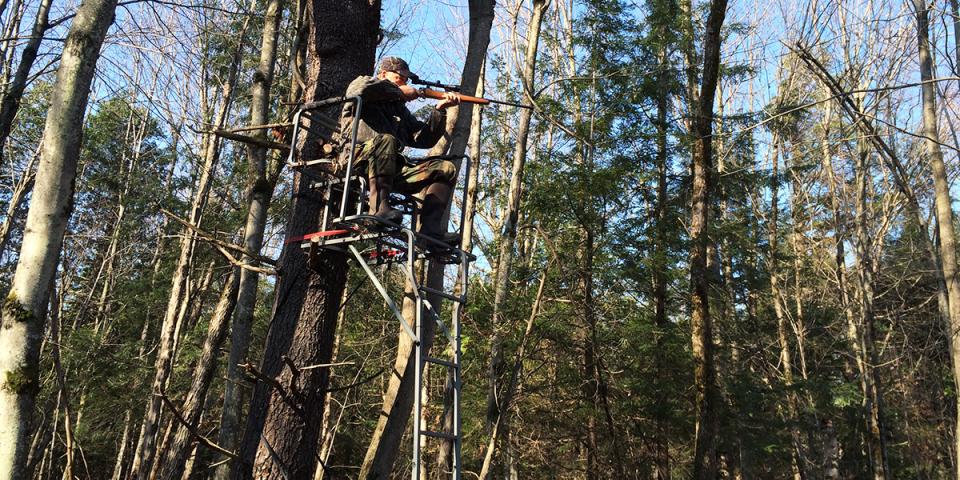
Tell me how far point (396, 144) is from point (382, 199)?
1.31ft

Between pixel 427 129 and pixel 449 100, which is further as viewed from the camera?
pixel 427 129

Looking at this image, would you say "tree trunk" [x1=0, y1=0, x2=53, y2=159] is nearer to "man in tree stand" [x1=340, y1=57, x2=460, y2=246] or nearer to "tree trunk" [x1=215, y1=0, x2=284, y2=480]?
"tree trunk" [x1=215, y1=0, x2=284, y2=480]

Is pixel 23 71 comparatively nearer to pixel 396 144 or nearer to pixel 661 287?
pixel 396 144

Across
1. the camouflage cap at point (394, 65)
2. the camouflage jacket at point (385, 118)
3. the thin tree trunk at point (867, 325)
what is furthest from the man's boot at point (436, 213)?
the thin tree trunk at point (867, 325)

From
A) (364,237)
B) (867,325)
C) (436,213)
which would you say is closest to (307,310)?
(364,237)

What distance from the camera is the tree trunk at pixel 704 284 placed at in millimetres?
8992

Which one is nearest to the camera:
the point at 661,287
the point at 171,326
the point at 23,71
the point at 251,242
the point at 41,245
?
the point at 41,245

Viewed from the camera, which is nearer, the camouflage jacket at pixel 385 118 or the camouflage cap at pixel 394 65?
the camouflage jacket at pixel 385 118

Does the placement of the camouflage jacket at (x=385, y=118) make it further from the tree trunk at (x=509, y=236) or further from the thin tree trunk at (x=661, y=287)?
the thin tree trunk at (x=661, y=287)

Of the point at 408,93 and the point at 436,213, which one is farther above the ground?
the point at 408,93

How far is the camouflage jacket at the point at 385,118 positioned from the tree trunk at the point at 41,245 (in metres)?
1.48

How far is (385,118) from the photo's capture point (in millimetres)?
4988

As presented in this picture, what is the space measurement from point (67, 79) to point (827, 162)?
1927 centimetres

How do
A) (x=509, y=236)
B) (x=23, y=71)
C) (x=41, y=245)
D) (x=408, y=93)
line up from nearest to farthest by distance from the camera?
(x=41, y=245), (x=408, y=93), (x=23, y=71), (x=509, y=236)
